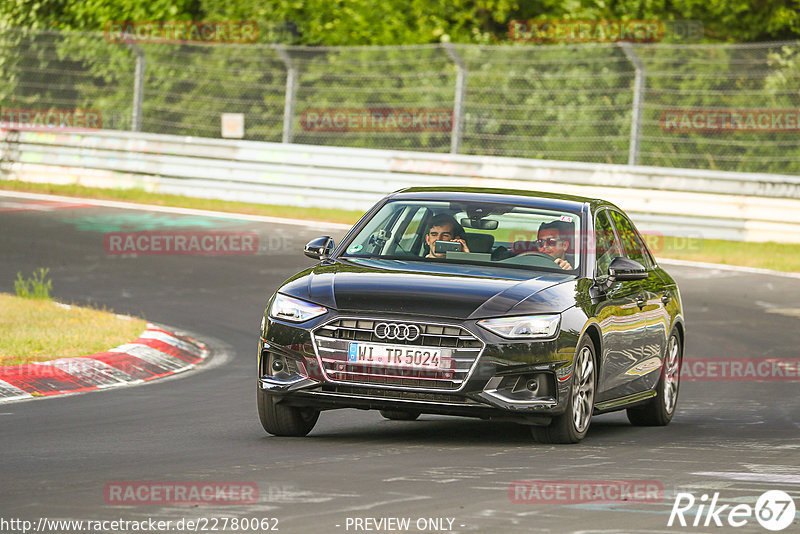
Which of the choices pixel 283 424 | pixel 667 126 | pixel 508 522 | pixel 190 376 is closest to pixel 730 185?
pixel 667 126

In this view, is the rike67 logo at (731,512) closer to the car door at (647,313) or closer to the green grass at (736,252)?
the car door at (647,313)

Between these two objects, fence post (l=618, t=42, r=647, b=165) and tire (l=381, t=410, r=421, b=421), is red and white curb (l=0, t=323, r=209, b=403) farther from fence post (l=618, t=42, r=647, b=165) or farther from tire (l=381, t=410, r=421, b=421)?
fence post (l=618, t=42, r=647, b=165)

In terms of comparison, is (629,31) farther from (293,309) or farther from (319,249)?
(293,309)

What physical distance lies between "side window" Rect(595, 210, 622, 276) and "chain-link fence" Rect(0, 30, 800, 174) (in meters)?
12.3

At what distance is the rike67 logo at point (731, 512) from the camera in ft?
21.2

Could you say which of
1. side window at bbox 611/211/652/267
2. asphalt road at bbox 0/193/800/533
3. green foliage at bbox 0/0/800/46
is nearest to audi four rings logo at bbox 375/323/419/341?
asphalt road at bbox 0/193/800/533

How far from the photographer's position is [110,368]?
38.1 ft

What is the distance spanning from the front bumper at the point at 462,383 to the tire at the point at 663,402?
2.32 metres

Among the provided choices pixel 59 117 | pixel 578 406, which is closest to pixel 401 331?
pixel 578 406

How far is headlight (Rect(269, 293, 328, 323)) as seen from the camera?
28.4 ft

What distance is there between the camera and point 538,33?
1240 inches

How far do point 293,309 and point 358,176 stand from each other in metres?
15.9

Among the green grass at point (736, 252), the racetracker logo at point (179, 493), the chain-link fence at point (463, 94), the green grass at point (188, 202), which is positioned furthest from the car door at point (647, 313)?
the green grass at point (188, 202)

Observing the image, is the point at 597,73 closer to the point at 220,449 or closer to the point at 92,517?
the point at 220,449
